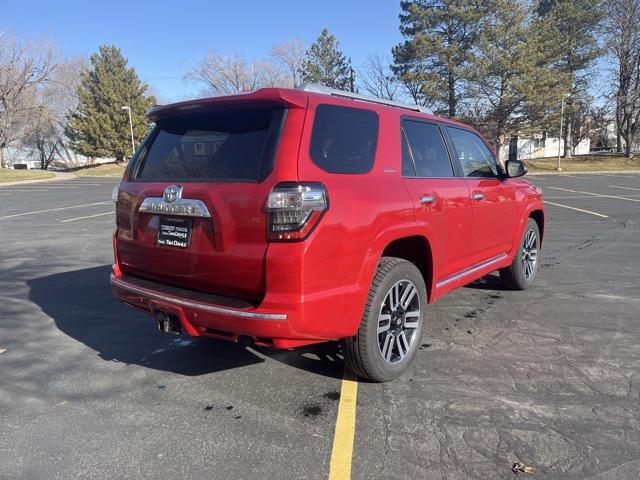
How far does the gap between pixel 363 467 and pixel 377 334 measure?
916 mm

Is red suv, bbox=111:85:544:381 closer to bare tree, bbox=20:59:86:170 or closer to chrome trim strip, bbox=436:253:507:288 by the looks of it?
chrome trim strip, bbox=436:253:507:288

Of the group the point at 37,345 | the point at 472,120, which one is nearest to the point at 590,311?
the point at 37,345

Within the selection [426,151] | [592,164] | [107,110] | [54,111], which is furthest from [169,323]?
[54,111]

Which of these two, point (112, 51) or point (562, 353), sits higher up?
point (112, 51)

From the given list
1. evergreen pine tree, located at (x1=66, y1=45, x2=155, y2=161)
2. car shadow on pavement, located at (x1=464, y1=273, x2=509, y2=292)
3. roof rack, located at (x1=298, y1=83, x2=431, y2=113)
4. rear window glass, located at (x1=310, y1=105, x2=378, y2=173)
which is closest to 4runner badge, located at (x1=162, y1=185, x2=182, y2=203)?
rear window glass, located at (x1=310, y1=105, x2=378, y2=173)

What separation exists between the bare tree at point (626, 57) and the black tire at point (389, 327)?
43.7 meters

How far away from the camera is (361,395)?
3215 mm

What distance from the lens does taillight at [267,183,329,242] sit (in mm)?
2645

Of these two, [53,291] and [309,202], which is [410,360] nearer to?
[309,202]

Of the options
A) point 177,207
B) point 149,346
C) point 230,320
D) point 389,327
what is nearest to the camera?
point 230,320

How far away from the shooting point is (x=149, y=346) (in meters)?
4.08

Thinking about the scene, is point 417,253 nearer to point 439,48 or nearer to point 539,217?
point 539,217

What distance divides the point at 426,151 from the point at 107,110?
5128 centimetres

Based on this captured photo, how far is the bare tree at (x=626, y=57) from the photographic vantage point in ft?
123
